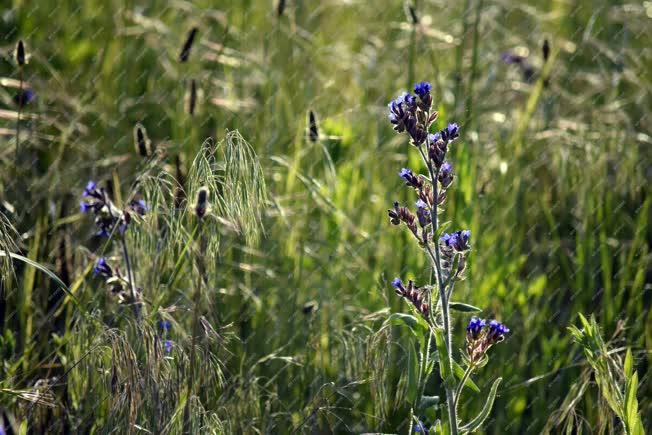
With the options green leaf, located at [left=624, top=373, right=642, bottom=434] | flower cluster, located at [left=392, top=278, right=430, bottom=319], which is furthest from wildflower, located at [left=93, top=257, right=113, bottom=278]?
green leaf, located at [left=624, top=373, right=642, bottom=434]

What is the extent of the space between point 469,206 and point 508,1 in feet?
5.50

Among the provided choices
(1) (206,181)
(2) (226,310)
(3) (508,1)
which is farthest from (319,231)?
(3) (508,1)

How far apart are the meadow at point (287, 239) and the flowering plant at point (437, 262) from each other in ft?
0.31

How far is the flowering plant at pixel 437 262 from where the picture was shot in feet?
5.68

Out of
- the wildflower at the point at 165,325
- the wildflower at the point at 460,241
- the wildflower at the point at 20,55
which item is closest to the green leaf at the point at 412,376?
the wildflower at the point at 460,241

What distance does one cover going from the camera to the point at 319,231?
3.05 metres

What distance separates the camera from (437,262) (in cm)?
175

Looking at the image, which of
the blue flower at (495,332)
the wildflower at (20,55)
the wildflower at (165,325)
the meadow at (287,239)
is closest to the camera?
the blue flower at (495,332)

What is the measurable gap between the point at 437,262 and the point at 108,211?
860 millimetres

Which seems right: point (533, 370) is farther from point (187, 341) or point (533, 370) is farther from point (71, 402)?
point (71, 402)

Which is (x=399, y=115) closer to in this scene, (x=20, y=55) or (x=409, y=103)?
(x=409, y=103)

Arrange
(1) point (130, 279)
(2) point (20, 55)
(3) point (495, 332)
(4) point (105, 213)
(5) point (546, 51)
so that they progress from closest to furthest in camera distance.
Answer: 1. (3) point (495, 332)
2. (1) point (130, 279)
3. (4) point (105, 213)
4. (2) point (20, 55)
5. (5) point (546, 51)

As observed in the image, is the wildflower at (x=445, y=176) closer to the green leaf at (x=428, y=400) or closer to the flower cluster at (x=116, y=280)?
the green leaf at (x=428, y=400)

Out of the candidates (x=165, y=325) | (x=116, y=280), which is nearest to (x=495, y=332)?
(x=165, y=325)
